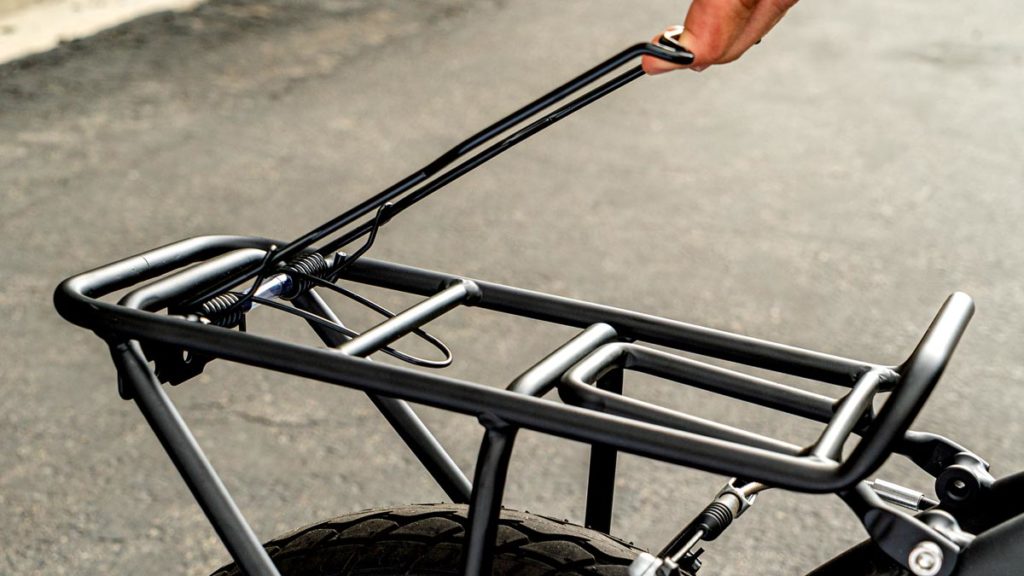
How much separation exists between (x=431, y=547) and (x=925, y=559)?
48 cm

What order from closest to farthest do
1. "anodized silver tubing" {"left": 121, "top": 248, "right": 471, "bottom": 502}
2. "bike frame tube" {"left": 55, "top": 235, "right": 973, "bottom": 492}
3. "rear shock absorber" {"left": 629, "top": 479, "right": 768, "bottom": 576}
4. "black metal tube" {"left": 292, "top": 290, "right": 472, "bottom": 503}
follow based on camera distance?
"bike frame tube" {"left": 55, "top": 235, "right": 973, "bottom": 492}, "rear shock absorber" {"left": 629, "top": 479, "right": 768, "bottom": 576}, "anodized silver tubing" {"left": 121, "top": 248, "right": 471, "bottom": 502}, "black metal tube" {"left": 292, "top": 290, "right": 472, "bottom": 503}

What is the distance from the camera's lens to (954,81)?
20.0 feet

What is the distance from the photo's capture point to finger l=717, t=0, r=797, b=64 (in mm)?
1005

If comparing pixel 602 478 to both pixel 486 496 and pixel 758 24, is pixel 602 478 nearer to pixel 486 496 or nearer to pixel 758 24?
pixel 486 496

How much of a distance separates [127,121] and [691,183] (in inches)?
90.0

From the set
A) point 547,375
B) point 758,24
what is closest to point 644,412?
point 547,375

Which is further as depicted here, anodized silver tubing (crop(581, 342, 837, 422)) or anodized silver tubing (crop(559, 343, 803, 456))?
anodized silver tubing (crop(581, 342, 837, 422))

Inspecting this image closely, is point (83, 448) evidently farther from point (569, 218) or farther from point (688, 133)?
point (688, 133)

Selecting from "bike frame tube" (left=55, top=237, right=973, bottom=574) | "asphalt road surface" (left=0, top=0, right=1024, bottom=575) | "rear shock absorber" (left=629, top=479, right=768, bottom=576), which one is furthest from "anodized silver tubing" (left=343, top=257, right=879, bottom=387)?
"asphalt road surface" (left=0, top=0, right=1024, bottom=575)

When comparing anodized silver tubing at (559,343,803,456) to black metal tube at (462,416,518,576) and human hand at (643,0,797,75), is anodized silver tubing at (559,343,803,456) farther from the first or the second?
human hand at (643,0,797,75)

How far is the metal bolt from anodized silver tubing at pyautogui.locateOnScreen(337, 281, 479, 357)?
45 cm

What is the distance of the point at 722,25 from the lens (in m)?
1.00

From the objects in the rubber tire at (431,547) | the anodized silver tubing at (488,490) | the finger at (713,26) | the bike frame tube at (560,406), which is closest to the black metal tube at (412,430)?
the rubber tire at (431,547)

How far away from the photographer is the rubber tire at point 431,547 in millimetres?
1169
